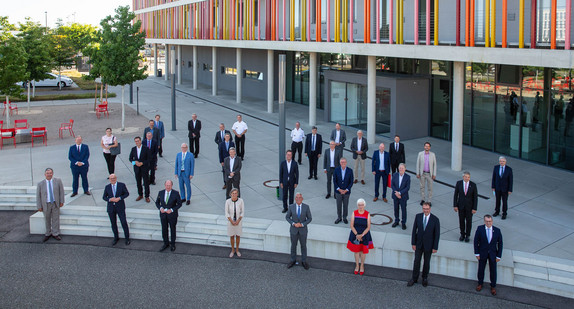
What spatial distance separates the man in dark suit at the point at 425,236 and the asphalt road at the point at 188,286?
0.52 metres

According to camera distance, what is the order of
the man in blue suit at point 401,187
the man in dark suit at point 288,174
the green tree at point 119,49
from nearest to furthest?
the man in blue suit at point 401,187, the man in dark suit at point 288,174, the green tree at point 119,49

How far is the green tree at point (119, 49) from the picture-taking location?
2562 centimetres

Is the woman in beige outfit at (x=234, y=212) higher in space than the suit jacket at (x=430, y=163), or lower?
lower

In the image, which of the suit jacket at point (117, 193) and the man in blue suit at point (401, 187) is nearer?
the suit jacket at point (117, 193)

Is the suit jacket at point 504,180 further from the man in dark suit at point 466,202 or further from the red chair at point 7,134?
the red chair at point 7,134

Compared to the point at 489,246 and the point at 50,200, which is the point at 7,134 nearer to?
the point at 50,200

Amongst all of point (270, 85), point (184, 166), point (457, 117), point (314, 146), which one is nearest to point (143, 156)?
point (184, 166)

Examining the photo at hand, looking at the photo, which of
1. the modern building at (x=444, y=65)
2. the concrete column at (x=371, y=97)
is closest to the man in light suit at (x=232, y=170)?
the modern building at (x=444, y=65)

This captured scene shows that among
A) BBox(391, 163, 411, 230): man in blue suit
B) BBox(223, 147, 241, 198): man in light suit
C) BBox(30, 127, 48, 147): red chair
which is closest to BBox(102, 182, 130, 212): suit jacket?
BBox(223, 147, 241, 198): man in light suit

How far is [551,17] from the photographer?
14086 mm

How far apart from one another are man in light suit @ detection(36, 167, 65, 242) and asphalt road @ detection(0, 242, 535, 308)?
858mm

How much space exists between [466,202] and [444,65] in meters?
11.9

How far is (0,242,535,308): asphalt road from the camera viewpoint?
9.45 metres

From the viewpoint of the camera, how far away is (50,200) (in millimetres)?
12328
